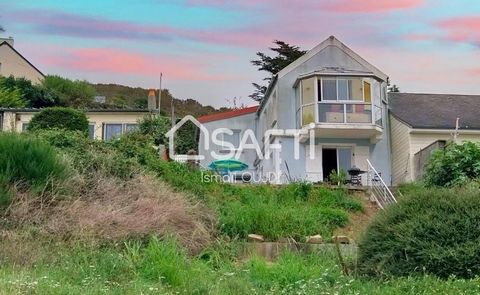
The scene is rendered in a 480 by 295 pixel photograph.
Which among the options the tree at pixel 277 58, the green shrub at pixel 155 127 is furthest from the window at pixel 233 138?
the tree at pixel 277 58

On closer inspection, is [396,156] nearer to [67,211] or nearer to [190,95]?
[67,211]

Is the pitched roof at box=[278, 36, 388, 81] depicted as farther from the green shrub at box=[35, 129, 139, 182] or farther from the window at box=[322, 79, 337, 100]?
the green shrub at box=[35, 129, 139, 182]

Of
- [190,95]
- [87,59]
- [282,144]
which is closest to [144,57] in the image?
[87,59]

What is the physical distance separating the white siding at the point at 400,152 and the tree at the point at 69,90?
2361 cm

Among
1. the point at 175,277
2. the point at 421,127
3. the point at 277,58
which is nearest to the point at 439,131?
the point at 421,127

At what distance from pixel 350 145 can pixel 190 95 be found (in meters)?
32.8

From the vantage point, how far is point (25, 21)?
2027 cm

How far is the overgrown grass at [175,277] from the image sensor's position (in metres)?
6.78

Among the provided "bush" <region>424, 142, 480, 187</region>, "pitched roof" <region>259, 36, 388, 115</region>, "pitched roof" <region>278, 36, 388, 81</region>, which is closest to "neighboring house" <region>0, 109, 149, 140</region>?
"pitched roof" <region>259, 36, 388, 115</region>

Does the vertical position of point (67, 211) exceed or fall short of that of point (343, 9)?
it falls short

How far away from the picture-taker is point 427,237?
26.5ft

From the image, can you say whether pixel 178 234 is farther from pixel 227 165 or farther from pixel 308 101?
pixel 308 101

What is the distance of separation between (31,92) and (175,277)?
3428cm

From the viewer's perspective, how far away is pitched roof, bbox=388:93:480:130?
2556 centimetres
